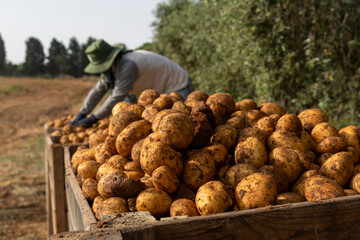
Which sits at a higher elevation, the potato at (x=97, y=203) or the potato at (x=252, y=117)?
the potato at (x=252, y=117)

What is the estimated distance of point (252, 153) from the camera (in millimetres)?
1765

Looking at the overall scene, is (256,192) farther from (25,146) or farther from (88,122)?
(25,146)

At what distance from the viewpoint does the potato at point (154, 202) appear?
1.52 meters

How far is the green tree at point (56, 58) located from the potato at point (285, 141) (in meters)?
42.4

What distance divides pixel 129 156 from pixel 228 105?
79 cm

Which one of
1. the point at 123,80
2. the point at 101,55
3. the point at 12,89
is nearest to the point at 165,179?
the point at 123,80

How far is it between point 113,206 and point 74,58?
43057 millimetres

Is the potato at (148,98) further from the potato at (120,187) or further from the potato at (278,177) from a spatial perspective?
the potato at (278,177)

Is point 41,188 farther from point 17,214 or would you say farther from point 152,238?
point 152,238

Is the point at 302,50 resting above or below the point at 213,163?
above

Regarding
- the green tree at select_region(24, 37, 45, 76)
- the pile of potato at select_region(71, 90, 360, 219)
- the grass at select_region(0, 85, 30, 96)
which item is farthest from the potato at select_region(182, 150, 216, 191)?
the green tree at select_region(24, 37, 45, 76)

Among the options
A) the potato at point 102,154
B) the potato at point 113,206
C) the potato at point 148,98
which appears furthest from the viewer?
the potato at point 148,98

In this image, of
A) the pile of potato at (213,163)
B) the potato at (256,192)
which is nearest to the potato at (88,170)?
the pile of potato at (213,163)

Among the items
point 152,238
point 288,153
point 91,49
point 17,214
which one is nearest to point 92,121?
point 91,49
